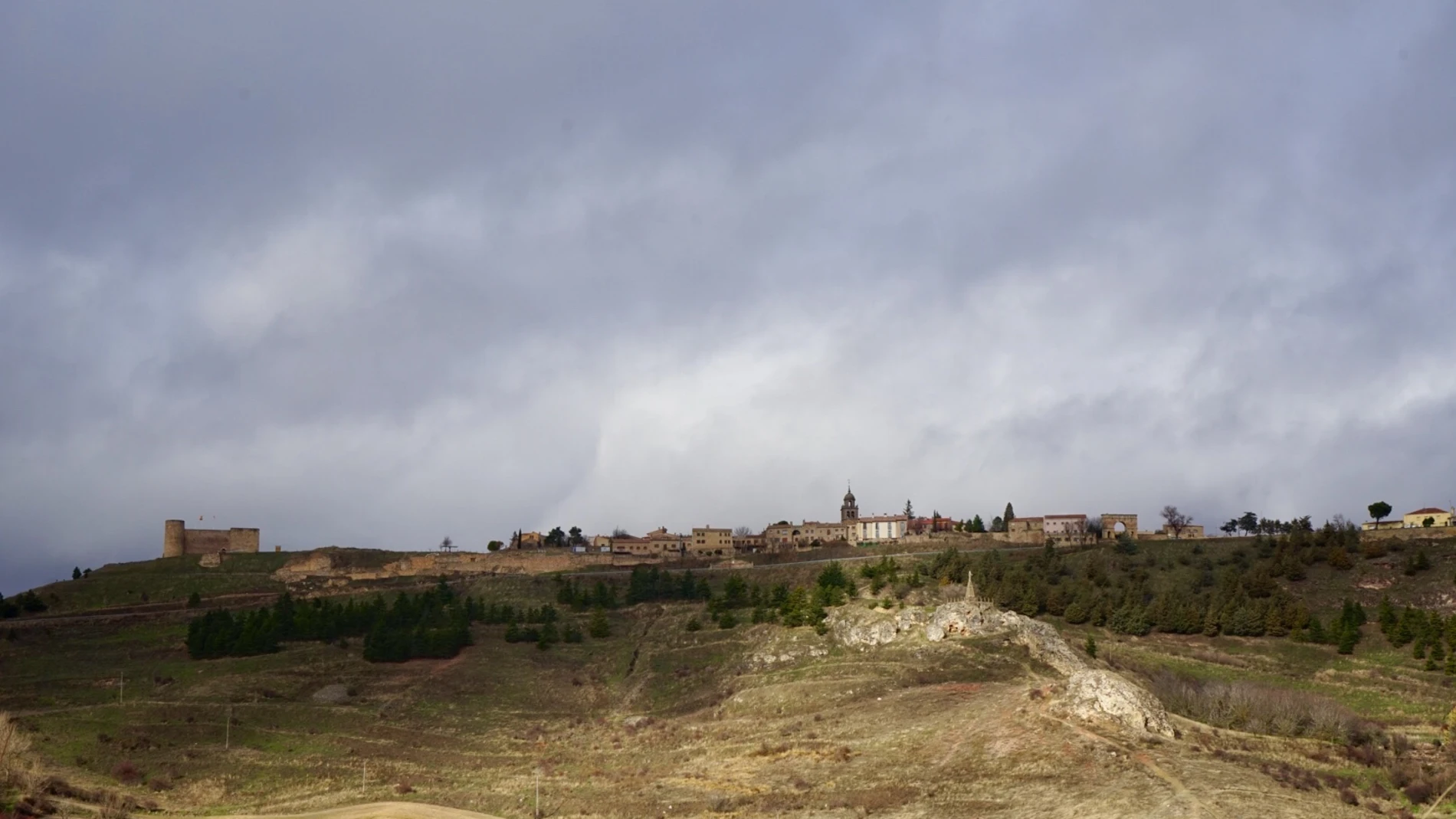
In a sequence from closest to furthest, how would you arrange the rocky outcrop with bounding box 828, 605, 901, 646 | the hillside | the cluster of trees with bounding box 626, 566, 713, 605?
the hillside
the rocky outcrop with bounding box 828, 605, 901, 646
the cluster of trees with bounding box 626, 566, 713, 605

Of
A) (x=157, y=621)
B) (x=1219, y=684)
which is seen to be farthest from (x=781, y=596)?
(x=157, y=621)

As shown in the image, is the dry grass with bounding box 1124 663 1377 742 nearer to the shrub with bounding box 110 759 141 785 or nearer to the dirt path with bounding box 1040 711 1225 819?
the dirt path with bounding box 1040 711 1225 819

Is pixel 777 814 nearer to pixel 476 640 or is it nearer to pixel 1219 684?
pixel 1219 684

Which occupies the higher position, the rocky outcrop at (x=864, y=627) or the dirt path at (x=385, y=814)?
the rocky outcrop at (x=864, y=627)

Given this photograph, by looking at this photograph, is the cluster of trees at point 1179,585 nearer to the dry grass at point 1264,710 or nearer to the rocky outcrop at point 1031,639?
the rocky outcrop at point 1031,639

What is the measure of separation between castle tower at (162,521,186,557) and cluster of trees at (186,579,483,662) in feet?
105

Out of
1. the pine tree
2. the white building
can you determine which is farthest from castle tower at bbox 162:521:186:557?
the pine tree

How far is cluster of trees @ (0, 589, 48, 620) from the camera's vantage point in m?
88.4

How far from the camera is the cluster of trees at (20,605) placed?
8844cm

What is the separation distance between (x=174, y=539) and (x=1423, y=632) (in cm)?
10279

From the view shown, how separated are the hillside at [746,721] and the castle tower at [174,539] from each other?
1167 inches

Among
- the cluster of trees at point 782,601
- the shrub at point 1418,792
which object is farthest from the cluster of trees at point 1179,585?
the shrub at point 1418,792

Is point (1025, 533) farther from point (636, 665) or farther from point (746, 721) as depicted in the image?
point (746, 721)

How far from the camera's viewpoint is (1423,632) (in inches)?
2333
